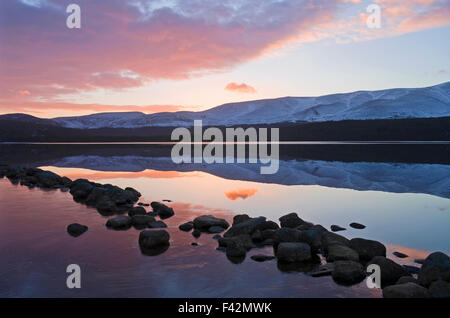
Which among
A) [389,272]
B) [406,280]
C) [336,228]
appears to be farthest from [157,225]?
[406,280]

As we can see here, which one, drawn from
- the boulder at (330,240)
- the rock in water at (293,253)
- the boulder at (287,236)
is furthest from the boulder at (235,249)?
the boulder at (330,240)

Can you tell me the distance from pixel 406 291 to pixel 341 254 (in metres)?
2.46

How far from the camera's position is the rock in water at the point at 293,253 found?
10.0 meters

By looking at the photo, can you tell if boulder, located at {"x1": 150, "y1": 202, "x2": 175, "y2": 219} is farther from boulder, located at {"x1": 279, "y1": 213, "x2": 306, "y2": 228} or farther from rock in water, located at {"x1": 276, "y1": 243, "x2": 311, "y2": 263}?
rock in water, located at {"x1": 276, "y1": 243, "x2": 311, "y2": 263}

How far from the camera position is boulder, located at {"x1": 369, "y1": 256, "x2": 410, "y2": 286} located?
8734 millimetres

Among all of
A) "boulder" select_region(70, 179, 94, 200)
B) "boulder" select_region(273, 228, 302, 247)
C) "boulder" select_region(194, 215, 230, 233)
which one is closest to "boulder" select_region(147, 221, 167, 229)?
"boulder" select_region(194, 215, 230, 233)

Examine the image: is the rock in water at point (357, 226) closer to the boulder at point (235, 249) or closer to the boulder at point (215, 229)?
the boulder at point (215, 229)

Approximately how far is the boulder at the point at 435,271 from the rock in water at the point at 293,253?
2866 millimetres

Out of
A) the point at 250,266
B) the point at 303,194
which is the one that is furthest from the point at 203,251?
the point at 303,194

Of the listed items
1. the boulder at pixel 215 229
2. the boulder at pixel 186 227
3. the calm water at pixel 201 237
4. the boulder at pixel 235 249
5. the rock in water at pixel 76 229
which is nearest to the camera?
the calm water at pixel 201 237

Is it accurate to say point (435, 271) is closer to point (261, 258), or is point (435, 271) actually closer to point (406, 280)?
point (406, 280)

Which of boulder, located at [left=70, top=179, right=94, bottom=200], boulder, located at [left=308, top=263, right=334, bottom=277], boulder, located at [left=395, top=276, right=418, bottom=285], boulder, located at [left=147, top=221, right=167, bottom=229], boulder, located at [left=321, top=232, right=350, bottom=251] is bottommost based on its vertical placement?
boulder, located at [left=308, top=263, right=334, bottom=277]
